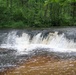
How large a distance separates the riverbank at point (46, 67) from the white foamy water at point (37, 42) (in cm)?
423

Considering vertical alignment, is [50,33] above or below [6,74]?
below

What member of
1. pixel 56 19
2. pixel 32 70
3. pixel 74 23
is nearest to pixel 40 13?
pixel 56 19

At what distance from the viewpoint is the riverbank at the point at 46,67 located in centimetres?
903

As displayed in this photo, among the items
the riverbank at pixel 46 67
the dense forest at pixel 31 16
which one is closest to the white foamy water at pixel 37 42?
the riverbank at pixel 46 67

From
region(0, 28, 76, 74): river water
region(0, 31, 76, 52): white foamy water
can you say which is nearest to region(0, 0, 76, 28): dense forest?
region(0, 28, 76, 74): river water

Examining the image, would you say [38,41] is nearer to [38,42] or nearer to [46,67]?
[38,42]

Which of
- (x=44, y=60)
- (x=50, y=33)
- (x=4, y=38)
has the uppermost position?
(x=44, y=60)

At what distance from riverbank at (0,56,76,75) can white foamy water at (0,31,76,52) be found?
4227mm

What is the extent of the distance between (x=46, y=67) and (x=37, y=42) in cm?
916

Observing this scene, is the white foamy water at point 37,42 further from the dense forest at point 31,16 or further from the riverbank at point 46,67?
the dense forest at point 31,16

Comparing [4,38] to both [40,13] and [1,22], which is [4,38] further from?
[40,13]

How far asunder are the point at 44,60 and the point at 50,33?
24.2ft

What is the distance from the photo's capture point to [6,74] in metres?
9.05

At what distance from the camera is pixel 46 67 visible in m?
10.0
